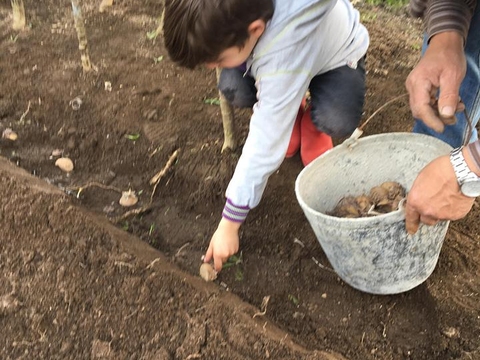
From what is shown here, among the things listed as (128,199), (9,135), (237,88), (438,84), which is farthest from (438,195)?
(9,135)

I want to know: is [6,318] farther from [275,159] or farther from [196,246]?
[275,159]

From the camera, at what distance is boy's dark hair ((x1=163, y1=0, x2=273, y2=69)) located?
4.62ft

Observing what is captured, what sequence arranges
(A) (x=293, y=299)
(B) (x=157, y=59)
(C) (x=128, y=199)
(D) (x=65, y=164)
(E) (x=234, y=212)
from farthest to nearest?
(B) (x=157, y=59) < (D) (x=65, y=164) < (C) (x=128, y=199) < (A) (x=293, y=299) < (E) (x=234, y=212)

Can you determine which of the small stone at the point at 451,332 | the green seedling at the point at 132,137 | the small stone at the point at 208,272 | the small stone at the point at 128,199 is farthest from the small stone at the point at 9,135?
the small stone at the point at 451,332

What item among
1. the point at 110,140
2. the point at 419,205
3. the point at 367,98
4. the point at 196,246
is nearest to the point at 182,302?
the point at 196,246

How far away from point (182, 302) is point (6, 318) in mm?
476

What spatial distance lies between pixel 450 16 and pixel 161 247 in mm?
1232

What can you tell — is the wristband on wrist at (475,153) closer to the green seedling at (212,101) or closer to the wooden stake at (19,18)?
the green seedling at (212,101)

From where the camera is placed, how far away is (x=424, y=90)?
151 cm

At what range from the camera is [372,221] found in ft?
4.54

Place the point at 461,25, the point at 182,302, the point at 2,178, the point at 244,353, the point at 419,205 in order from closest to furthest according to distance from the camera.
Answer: the point at 419,205, the point at 244,353, the point at 182,302, the point at 461,25, the point at 2,178

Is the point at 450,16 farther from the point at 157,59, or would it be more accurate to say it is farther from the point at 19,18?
the point at 19,18

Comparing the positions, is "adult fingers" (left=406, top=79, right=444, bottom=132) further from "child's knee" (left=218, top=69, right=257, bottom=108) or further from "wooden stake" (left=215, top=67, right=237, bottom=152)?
"wooden stake" (left=215, top=67, right=237, bottom=152)

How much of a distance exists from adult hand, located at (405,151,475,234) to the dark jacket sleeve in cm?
62
